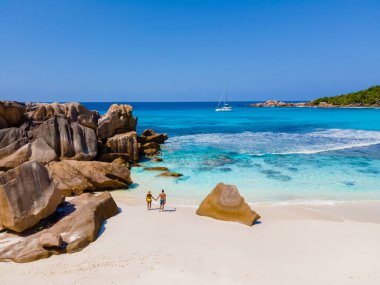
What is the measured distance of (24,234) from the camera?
1173 cm

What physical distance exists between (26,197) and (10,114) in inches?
563

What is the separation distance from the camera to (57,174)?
715 inches

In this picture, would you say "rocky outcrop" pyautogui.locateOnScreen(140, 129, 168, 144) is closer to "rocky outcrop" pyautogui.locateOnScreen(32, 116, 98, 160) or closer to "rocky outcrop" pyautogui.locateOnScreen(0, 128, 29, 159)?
"rocky outcrop" pyautogui.locateOnScreen(32, 116, 98, 160)

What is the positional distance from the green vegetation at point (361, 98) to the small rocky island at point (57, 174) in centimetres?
10747

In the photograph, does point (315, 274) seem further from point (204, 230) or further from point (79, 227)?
point (79, 227)

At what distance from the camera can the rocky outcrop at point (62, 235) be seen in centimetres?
1073

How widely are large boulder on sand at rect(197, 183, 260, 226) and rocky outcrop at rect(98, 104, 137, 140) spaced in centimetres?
1561

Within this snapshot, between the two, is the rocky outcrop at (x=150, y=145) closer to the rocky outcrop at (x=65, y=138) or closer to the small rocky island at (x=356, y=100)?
the rocky outcrop at (x=65, y=138)

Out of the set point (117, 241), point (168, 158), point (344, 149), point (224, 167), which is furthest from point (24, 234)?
point (344, 149)

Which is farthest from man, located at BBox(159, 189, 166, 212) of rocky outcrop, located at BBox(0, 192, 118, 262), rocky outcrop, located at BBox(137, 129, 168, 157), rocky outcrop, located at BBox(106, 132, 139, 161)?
rocky outcrop, located at BBox(137, 129, 168, 157)

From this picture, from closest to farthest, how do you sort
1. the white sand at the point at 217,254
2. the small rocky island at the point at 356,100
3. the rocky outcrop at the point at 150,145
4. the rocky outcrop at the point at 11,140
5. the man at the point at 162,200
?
the white sand at the point at 217,254, the man at the point at 162,200, the rocky outcrop at the point at 11,140, the rocky outcrop at the point at 150,145, the small rocky island at the point at 356,100

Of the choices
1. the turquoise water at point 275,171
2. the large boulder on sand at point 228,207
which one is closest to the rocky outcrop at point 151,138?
the turquoise water at point 275,171

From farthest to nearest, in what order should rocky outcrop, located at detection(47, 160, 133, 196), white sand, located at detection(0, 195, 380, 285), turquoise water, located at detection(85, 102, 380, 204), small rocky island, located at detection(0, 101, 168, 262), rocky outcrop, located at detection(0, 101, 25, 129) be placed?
rocky outcrop, located at detection(0, 101, 25, 129)
turquoise water, located at detection(85, 102, 380, 204)
rocky outcrop, located at detection(47, 160, 133, 196)
small rocky island, located at detection(0, 101, 168, 262)
white sand, located at detection(0, 195, 380, 285)

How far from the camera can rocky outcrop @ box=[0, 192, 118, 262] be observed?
35.2 ft
